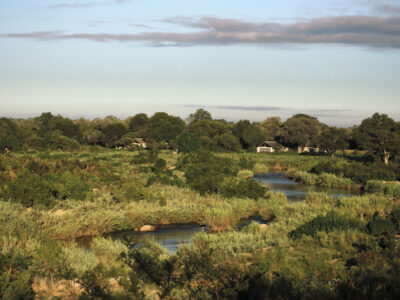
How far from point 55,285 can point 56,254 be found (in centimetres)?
176

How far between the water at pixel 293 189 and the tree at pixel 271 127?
53336mm

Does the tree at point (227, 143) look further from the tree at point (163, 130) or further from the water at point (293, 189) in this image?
the water at point (293, 189)

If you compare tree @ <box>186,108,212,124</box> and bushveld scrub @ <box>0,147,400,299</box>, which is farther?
tree @ <box>186,108,212,124</box>

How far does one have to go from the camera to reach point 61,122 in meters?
95.3

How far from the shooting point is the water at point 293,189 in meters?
34.5

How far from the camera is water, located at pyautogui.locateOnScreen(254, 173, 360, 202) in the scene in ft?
113

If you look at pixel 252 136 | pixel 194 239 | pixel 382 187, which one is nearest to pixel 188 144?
pixel 252 136

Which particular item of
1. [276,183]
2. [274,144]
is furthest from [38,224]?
[274,144]

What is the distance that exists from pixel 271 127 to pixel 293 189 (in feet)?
226

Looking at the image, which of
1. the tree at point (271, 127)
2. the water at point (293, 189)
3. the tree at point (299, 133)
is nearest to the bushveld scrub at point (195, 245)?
the water at point (293, 189)

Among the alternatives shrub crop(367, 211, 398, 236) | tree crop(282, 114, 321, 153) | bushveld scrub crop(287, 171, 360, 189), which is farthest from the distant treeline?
shrub crop(367, 211, 398, 236)

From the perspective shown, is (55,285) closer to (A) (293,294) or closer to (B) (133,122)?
(A) (293,294)

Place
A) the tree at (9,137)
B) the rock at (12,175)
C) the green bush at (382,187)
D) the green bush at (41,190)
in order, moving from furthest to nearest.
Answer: the tree at (9,137)
the green bush at (382,187)
the rock at (12,175)
the green bush at (41,190)

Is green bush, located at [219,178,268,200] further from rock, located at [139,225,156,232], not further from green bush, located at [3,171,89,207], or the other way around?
green bush, located at [3,171,89,207]
